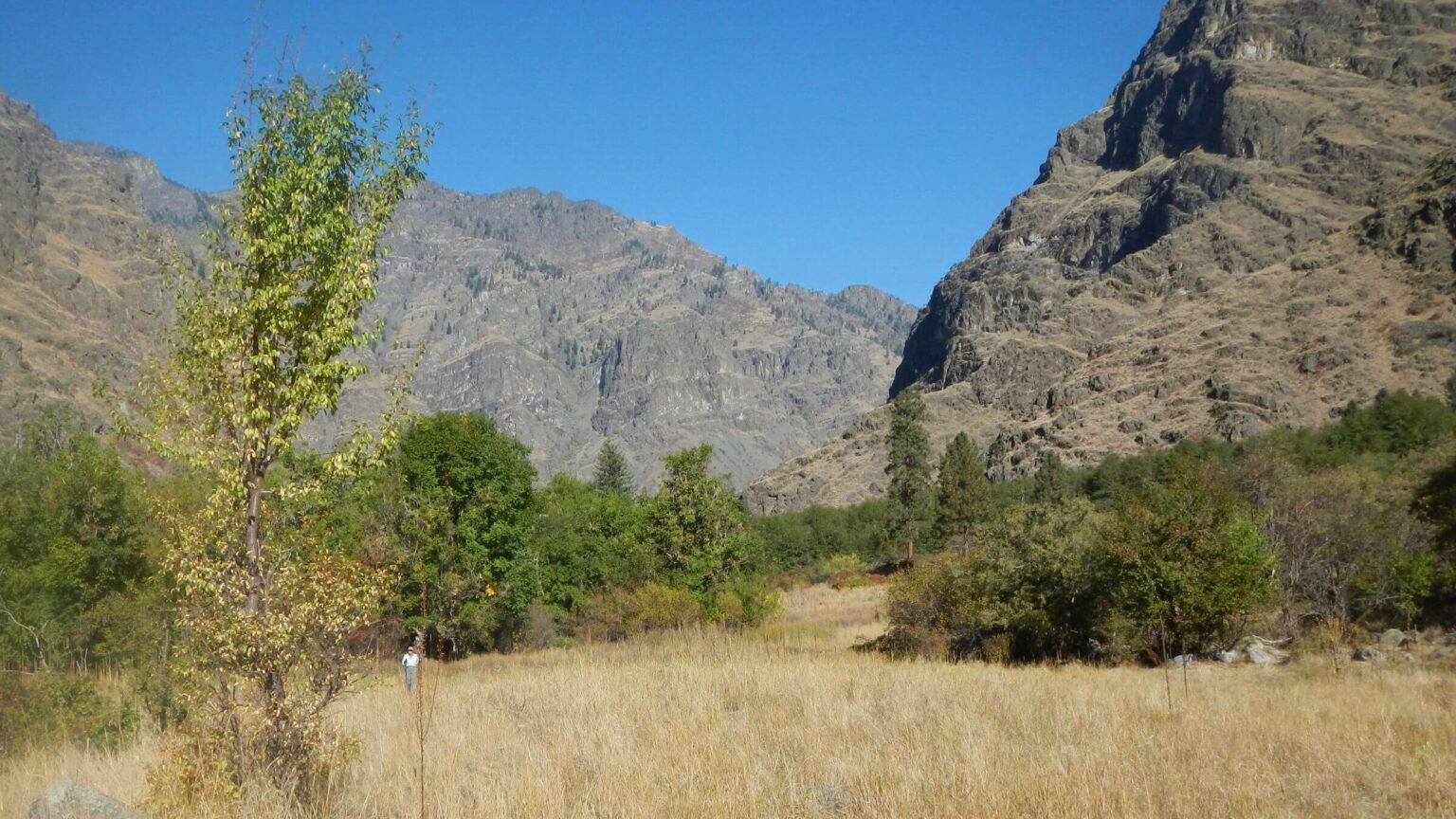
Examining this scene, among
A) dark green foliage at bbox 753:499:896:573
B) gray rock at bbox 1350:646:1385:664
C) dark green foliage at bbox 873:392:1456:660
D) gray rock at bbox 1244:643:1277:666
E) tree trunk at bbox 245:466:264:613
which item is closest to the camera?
tree trunk at bbox 245:466:264:613

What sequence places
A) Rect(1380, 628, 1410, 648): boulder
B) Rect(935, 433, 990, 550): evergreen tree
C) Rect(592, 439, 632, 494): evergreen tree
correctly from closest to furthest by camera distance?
Rect(1380, 628, 1410, 648): boulder, Rect(935, 433, 990, 550): evergreen tree, Rect(592, 439, 632, 494): evergreen tree

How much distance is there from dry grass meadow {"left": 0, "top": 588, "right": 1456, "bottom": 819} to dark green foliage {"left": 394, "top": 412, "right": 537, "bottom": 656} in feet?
52.9

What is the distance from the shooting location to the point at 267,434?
6930 mm

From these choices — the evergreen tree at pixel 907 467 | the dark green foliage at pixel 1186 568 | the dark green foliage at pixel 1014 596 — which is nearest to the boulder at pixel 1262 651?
the dark green foliage at pixel 1186 568

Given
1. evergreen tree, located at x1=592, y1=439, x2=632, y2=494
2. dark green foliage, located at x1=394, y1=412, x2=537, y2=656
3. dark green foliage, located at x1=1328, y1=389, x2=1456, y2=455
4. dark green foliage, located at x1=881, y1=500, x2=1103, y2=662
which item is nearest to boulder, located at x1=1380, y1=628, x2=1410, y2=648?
dark green foliage, located at x1=881, y1=500, x2=1103, y2=662

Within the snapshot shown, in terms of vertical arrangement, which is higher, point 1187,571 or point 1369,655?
point 1187,571

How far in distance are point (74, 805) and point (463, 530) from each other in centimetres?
2502

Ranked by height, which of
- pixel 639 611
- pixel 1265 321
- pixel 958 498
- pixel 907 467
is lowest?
pixel 639 611

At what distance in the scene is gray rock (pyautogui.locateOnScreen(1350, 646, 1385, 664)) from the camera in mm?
17303

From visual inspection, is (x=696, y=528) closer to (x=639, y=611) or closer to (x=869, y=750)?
(x=639, y=611)

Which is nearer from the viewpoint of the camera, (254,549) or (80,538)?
(254,549)

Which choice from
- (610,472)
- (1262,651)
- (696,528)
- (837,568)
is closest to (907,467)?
(837,568)

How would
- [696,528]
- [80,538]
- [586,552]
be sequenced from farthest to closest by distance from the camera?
1. [586,552]
2. [696,528]
3. [80,538]

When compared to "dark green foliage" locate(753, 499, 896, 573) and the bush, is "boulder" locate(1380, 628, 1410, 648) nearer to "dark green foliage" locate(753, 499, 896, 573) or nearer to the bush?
the bush
